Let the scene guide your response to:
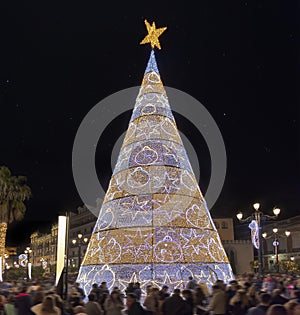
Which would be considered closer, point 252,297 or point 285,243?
point 252,297

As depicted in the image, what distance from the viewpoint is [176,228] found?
54.2 feet

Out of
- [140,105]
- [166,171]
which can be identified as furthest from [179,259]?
[140,105]

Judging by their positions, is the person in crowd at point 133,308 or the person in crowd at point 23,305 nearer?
the person in crowd at point 133,308

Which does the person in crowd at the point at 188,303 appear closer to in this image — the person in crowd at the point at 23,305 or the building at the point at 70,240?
the person in crowd at the point at 23,305

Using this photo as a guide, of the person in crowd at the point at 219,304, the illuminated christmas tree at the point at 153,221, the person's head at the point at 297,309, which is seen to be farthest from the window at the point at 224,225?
the person's head at the point at 297,309

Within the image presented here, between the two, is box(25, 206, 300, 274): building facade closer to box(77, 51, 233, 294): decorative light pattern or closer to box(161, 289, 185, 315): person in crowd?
box(77, 51, 233, 294): decorative light pattern

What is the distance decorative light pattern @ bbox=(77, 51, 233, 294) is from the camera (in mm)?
15906

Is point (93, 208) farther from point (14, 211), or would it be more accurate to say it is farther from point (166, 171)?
point (166, 171)

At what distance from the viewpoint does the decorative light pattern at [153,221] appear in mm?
15906

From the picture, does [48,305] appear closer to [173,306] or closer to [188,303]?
→ [173,306]

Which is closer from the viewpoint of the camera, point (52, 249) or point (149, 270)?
point (149, 270)

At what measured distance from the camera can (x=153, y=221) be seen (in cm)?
1652

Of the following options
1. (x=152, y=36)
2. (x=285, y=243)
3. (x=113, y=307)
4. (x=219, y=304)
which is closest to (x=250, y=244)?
(x=285, y=243)

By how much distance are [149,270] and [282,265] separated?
30342 mm
